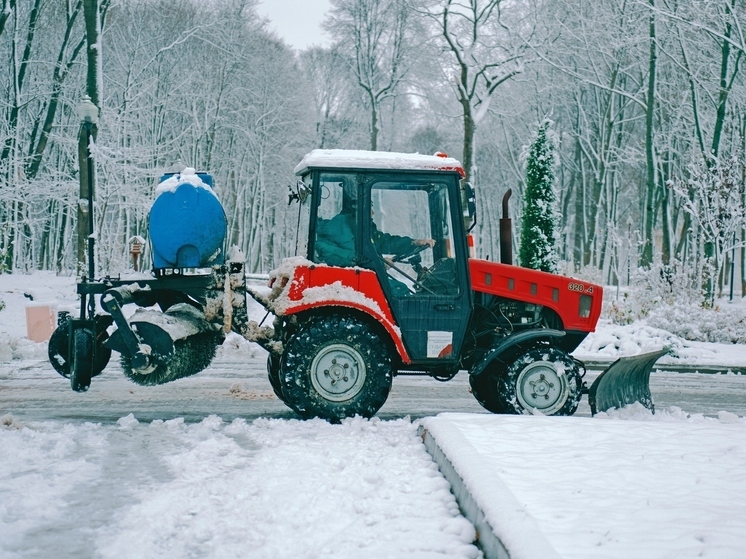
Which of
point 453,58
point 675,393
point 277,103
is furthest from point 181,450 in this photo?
point 277,103

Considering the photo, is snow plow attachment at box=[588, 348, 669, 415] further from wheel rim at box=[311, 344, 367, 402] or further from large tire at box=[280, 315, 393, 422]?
wheel rim at box=[311, 344, 367, 402]

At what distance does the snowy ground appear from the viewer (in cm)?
351

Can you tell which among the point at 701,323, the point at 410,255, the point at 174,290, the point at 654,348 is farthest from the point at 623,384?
the point at 701,323

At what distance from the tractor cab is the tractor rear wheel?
606mm

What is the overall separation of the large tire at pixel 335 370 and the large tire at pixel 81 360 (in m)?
1.70

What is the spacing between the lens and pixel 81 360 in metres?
6.17

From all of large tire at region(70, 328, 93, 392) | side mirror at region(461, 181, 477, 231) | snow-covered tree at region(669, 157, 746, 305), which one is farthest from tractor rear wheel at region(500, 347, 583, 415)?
snow-covered tree at region(669, 157, 746, 305)

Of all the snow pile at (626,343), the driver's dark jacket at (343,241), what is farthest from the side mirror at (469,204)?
the snow pile at (626,343)

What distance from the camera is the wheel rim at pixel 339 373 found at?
6.18m

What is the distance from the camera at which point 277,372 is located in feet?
22.4

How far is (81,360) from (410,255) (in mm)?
3020

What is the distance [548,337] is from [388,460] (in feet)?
7.48

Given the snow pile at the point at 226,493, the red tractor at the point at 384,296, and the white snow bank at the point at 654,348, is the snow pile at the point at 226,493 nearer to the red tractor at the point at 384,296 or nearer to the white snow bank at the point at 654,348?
the red tractor at the point at 384,296

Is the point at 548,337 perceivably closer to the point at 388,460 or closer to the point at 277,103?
the point at 388,460
